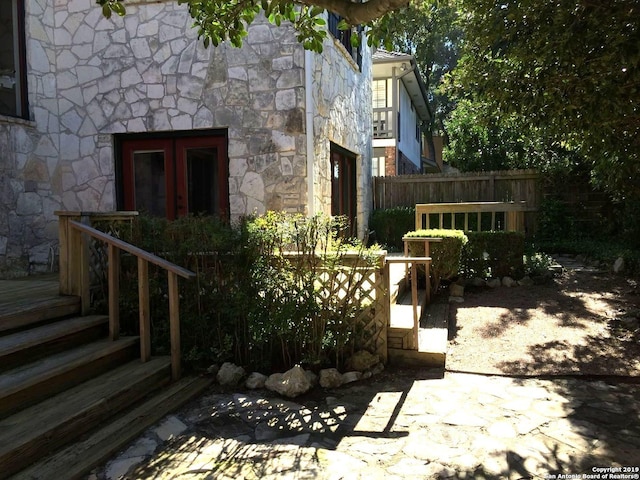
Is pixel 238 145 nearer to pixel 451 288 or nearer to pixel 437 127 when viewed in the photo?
pixel 451 288

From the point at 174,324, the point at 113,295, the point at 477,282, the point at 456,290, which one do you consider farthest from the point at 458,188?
the point at 113,295

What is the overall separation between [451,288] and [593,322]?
1765mm

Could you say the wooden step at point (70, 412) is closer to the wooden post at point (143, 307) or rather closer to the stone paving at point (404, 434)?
the wooden post at point (143, 307)

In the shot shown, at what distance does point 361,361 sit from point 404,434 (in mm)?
1126

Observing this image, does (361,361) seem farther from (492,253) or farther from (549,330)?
(492,253)

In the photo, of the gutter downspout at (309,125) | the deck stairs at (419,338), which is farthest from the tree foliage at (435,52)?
the deck stairs at (419,338)

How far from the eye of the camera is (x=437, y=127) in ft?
101

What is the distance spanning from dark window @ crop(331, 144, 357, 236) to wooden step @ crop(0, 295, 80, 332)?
4976mm

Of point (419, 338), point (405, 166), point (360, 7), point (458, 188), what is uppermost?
point (405, 166)

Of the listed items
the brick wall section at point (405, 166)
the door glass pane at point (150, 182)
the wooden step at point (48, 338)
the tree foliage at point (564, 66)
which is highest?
the brick wall section at point (405, 166)

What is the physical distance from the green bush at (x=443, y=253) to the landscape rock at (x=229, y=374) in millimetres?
3296

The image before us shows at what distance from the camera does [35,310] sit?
3.83 meters

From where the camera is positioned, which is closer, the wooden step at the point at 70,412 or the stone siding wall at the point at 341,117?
the wooden step at the point at 70,412

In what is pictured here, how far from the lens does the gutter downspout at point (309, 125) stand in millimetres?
6570
